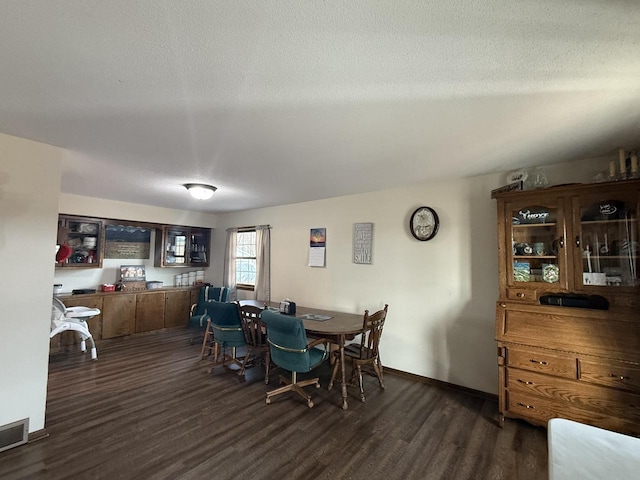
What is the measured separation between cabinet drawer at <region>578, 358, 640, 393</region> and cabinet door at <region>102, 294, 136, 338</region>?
603 centimetres

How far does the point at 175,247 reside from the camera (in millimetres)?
5859

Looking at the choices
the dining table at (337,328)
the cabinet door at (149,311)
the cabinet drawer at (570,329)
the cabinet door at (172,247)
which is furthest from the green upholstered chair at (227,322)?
the cabinet door at (172,247)

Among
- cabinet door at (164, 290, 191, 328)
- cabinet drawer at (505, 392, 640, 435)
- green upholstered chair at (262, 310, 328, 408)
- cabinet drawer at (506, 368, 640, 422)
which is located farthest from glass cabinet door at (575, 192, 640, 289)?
cabinet door at (164, 290, 191, 328)

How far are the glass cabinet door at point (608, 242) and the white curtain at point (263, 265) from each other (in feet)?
13.8

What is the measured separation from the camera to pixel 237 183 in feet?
11.6

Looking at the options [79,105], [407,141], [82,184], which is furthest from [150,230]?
[407,141]

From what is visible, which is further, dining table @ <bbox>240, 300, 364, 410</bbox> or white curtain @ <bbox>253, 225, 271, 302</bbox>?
white curtain @ <bbox>253, 225, 271, 302</bbox>

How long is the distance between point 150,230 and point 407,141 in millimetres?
5398

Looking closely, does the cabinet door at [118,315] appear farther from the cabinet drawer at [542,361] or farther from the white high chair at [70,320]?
the cabinet drawer at [542,361]

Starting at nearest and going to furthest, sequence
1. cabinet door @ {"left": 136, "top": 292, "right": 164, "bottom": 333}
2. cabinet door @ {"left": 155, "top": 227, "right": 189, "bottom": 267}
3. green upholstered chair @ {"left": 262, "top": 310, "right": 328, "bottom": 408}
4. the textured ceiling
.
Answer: the textured ceiling → green upholstered chair @ {"left": 262, "top": 310, "right": 328, "bottom": 408} → cabinet door @ {"left": 136, "top": 292, "right": 164, "bottom": 333} → cabinet door @ {"left": 155, "top": 227, "right": 189, "bottom": 267}

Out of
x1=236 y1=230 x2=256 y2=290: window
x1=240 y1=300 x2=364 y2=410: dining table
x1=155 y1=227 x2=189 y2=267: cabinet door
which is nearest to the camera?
x1=240 y1=300 x2=364 y2=410: dining table

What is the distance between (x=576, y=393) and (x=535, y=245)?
3.96 feet

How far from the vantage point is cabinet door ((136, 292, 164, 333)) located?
5.07m

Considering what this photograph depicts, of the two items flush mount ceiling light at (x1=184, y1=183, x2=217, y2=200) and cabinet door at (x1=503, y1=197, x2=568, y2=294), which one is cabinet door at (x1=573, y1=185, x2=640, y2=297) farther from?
flush mount ceiling light at (x1=184, y1=183, x2=217, y2=200)
